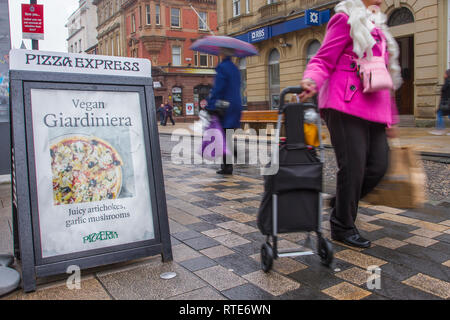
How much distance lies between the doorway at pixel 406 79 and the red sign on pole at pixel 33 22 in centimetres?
1395

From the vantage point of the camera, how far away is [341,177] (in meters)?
3.15

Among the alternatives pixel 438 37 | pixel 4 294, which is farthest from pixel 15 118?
pixel 438 37

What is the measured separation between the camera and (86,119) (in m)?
2.83

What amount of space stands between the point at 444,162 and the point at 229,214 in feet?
17.1

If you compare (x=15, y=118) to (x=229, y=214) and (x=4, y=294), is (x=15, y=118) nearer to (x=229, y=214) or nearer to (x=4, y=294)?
(x=4, y=294)

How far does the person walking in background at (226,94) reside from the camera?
6254 mm

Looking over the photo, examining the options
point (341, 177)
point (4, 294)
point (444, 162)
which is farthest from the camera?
point (444, 162)

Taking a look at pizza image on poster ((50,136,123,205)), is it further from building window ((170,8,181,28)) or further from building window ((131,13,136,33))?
building window ((131,13,136,33))

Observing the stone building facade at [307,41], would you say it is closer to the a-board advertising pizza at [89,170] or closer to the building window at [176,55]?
the a-board advertising pizza at [89,170]

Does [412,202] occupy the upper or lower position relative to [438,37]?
lower

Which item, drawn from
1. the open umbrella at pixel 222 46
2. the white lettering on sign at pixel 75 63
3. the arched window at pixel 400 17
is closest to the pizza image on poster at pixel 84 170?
the white lettering on sign at pixel 75 63

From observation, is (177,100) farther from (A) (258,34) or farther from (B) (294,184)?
(B) (294,184)

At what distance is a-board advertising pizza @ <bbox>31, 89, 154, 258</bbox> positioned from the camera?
265cm

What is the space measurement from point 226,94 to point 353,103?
11.4 ft
